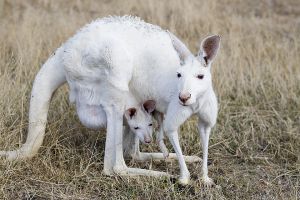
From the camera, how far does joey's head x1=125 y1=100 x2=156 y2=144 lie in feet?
14.1

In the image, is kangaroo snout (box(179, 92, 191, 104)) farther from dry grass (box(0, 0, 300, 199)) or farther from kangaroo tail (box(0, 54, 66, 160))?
kangaroo tail (box(0, 54, 66, 160))

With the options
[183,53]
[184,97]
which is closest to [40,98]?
[183,53]

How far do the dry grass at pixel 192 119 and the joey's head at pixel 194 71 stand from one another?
0.69 metres

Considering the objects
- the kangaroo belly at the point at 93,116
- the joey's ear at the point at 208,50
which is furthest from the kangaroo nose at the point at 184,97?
the kangaroo belly at the point at 93,116

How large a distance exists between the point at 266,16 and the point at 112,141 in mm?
4228

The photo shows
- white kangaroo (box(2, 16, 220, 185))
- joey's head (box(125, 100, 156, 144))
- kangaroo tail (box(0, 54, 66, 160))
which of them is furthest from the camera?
kangaroo tail (box(0, 54, 66, 160))

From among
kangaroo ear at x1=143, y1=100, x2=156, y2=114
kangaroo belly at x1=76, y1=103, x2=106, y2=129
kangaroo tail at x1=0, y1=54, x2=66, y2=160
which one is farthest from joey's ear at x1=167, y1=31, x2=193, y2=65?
kangaroo tail at x1=0, y1=54, x2=66, y2=160

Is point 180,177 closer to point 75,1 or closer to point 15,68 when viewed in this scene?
point 15,68

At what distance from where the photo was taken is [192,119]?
512 cm

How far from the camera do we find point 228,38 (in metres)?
6.86

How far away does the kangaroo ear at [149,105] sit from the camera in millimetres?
4250

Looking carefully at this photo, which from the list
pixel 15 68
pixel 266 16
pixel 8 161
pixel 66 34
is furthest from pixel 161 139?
pixel 266 16

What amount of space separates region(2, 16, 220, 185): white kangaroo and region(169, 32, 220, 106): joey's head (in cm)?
23

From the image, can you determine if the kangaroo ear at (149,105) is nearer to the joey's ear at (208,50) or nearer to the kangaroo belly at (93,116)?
the kangaroo belly at (93,116)
